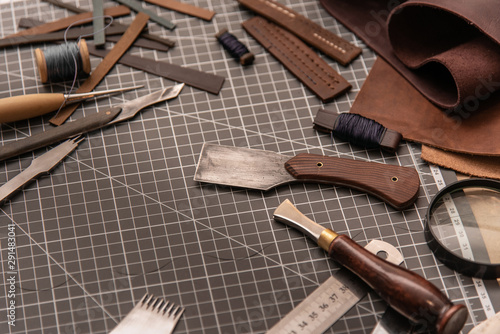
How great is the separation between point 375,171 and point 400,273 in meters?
0.48

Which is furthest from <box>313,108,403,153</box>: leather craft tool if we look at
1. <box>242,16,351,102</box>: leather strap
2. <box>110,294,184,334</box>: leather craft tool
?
<box>110,294,184,334</box>: leather craft tool

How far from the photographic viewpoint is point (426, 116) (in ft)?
8.06

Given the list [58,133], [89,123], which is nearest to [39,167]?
[58,133]

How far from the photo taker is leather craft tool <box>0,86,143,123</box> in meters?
2.39

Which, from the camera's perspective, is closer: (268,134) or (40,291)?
(40,291)

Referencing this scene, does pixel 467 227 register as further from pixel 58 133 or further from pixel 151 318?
pixel 58 133

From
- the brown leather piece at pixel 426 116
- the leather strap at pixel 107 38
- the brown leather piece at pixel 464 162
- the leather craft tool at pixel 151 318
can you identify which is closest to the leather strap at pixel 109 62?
the leather strap at pixel 107 38

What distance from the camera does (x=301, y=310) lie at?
6.70ft

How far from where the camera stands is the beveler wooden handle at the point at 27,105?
2385 mm

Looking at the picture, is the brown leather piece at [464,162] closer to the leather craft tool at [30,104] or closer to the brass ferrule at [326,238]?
the brass ferrule at [326,238]

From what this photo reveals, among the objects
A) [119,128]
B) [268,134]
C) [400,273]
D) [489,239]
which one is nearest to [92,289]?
[119,128]

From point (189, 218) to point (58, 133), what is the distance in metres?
0.68

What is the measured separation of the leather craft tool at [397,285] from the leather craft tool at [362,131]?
0.46 m

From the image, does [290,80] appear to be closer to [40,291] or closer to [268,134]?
[268,134]
